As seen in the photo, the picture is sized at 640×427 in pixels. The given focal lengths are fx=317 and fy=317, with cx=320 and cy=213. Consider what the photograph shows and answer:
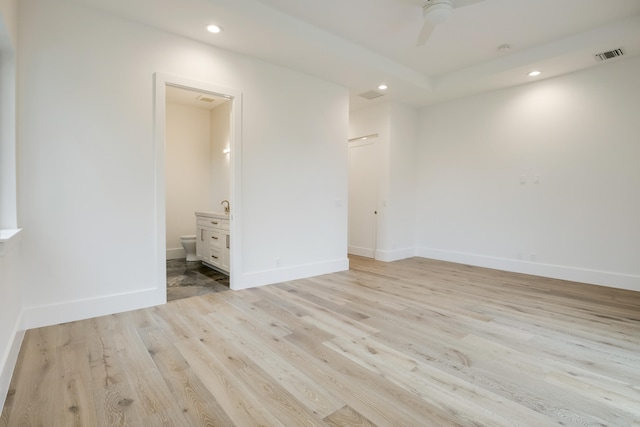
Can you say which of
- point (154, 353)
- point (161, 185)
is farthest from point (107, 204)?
point (154, 353)

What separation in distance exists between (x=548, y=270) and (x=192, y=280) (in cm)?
514

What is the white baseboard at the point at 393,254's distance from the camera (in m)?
5.82

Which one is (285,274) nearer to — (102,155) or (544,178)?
(102,155)

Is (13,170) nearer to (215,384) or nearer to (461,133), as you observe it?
(215,384)

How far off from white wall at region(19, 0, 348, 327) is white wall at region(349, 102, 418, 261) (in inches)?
96.8

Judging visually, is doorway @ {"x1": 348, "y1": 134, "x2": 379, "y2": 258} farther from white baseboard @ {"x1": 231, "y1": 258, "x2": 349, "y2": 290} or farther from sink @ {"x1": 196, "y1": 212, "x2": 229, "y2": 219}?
sink @ {"x1": 196, "y1": 212, "x2": 229, "y2": 219}

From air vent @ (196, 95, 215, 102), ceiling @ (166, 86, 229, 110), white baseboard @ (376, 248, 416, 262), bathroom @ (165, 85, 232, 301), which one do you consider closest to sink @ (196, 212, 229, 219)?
bathroom @ (165, 85, 232, 301)

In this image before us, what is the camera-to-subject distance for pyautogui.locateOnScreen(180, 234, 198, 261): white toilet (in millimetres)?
5691

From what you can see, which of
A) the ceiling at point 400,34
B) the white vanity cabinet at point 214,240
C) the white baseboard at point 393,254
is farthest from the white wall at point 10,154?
the white baseboard at point 393,254

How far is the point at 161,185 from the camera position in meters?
3.30

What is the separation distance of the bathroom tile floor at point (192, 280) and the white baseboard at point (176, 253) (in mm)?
486

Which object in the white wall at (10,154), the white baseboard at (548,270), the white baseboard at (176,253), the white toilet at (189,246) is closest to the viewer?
the white wall at (10,154)

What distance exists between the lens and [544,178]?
15.5 ft

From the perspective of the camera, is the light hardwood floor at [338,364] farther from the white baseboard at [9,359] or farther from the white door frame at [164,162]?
the white door frame at [164,162]
